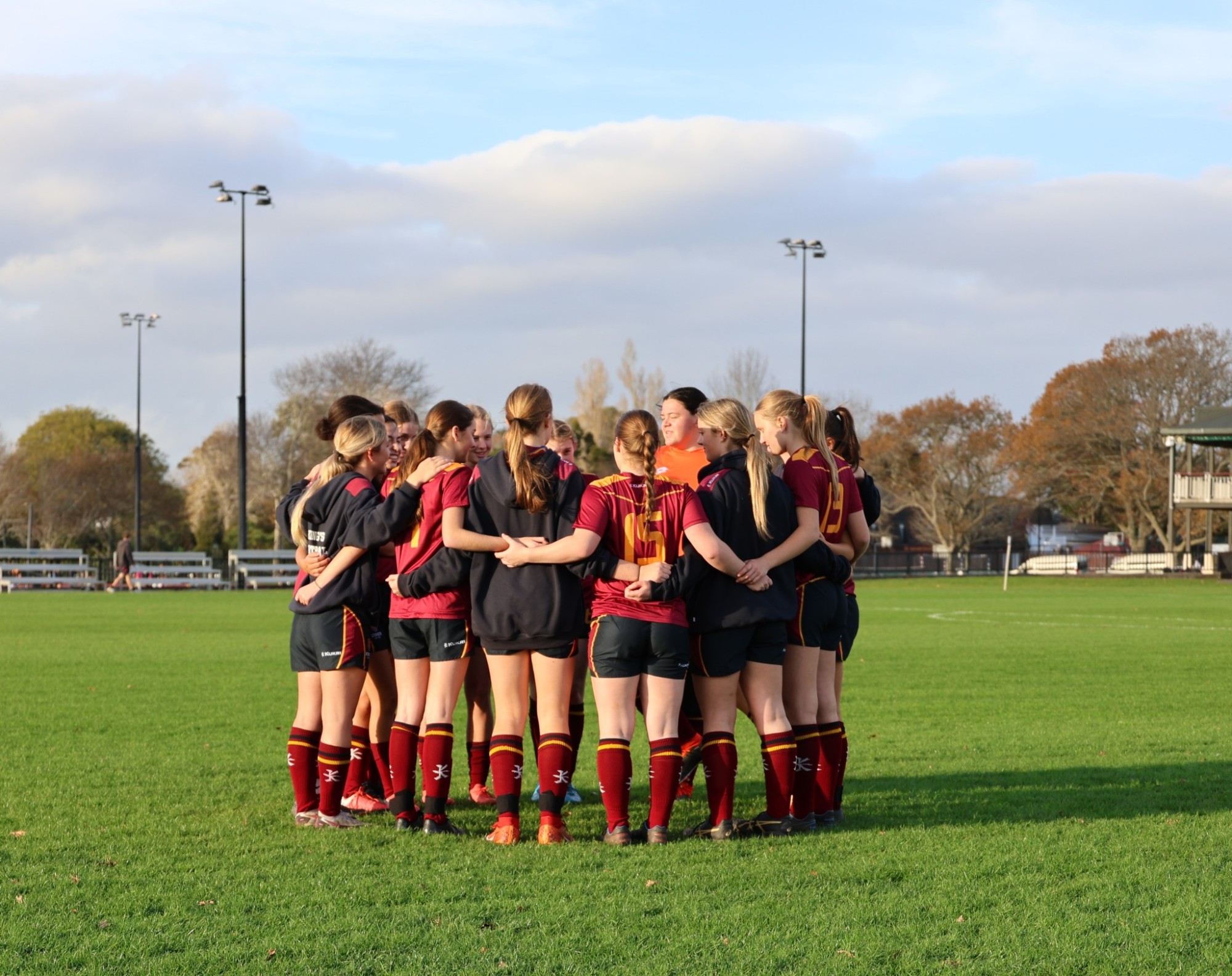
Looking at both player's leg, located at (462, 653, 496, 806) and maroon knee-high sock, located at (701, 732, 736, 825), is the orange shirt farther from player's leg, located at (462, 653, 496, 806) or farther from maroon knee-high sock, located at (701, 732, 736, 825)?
player's leg, located at (462, 653, 496, 806)

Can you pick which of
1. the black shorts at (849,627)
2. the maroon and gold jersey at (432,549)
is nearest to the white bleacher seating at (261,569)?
the maroon and gold jersey at (432,549)

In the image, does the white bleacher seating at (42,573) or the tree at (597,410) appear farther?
the tree at (597,410)

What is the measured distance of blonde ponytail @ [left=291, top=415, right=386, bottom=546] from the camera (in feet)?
20.8

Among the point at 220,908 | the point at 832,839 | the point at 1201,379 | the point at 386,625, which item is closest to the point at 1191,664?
the point at 832,839

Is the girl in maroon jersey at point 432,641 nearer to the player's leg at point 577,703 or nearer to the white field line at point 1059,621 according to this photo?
the player's leg at point 577,703

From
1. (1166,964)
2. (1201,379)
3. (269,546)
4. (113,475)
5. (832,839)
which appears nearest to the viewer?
(1166,964)

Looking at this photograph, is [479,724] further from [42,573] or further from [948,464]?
[948,464]

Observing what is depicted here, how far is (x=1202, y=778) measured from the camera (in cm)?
760

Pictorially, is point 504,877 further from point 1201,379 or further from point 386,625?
point 1201,379

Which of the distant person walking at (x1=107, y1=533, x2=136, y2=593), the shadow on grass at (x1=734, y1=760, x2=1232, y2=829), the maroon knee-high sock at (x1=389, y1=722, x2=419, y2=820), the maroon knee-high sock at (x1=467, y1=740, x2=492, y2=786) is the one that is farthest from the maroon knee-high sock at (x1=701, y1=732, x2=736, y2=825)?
the distant person walking at (x1=107, y1=533, x2=136, y2=593)

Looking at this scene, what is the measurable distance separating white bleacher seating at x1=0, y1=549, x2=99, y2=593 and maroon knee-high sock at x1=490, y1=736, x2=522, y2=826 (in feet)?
120

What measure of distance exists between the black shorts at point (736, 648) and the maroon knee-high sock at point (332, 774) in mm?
1714

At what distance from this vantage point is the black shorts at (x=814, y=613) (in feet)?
20.3

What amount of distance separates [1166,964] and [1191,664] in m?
11.6
